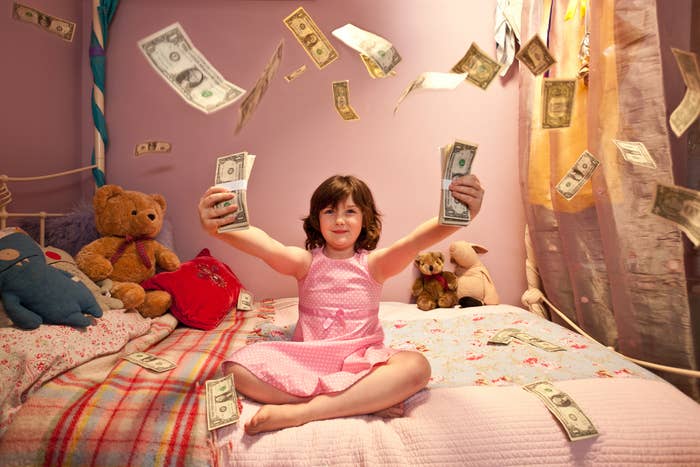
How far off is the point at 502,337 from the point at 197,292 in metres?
1.27

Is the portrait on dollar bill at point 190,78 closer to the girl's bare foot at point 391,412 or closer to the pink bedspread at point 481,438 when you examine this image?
the pink bedspread at point 481,438

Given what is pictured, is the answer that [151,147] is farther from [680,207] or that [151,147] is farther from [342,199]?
[680,207]

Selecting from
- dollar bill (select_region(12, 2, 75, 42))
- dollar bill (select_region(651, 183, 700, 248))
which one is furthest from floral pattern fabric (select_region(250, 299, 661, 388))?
dollar bill (select_region(12, 2, 75, 42))

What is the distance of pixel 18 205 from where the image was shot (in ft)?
6.64

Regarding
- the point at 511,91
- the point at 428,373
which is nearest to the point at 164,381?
the point at 428,373

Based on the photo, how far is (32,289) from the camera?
4.34ft

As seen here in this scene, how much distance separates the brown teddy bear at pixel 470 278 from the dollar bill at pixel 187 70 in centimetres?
144

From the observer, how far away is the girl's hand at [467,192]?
1.25m

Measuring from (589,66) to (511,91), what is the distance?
841 mm

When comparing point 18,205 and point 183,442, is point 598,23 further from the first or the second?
point 18,205

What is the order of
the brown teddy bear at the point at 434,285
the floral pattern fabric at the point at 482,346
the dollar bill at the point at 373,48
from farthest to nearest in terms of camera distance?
the brown teddy bear at the point at 434,285 < the dollar bill at the point at 373,48 < the floral pattern fabric at the point at 482,346

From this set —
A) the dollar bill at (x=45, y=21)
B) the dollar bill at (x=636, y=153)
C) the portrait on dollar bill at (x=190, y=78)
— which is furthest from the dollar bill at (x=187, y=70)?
the dollar bill at (x=636, y=153)

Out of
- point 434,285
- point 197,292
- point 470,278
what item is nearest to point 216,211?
point 197,292

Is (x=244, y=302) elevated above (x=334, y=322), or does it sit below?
below
